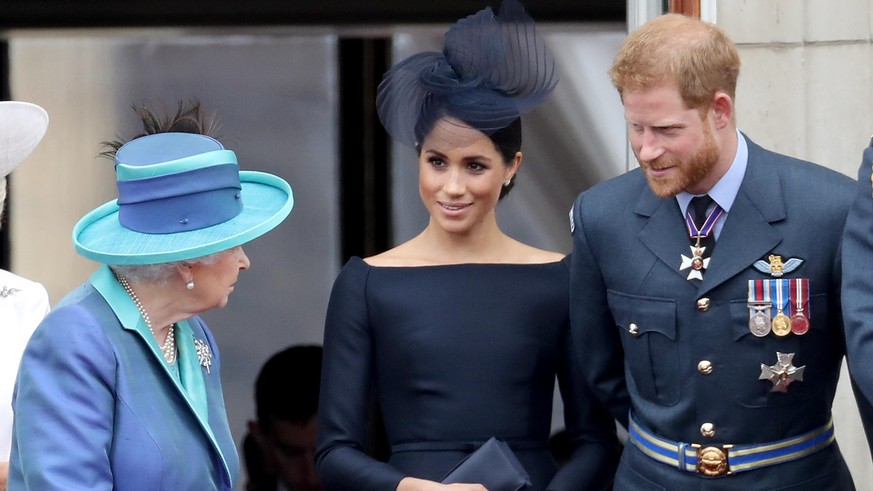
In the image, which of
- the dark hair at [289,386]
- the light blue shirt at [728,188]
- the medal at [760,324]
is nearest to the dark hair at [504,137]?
the light blue shirt at [728,188]

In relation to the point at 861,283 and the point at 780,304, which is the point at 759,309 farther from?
the point at 861,283

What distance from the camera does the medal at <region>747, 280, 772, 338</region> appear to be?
2.93 metres

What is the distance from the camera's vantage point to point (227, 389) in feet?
20.5

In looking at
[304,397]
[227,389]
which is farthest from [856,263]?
[227,389]

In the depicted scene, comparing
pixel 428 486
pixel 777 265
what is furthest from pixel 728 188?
pixel 428 486

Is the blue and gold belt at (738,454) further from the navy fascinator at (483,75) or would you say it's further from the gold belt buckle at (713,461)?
the navy fascinator at (483,75)

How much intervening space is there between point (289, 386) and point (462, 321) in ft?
8.72

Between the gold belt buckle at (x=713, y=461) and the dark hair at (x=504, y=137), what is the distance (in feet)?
2.91

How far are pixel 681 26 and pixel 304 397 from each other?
126 inches

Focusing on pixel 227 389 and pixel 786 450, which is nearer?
pixel 786 450

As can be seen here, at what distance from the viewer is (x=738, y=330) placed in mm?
2949

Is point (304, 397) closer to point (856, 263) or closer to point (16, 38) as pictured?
point (16, 38)

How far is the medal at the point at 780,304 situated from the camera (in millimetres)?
2920

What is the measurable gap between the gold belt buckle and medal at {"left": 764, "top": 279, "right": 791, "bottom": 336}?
252 mm
